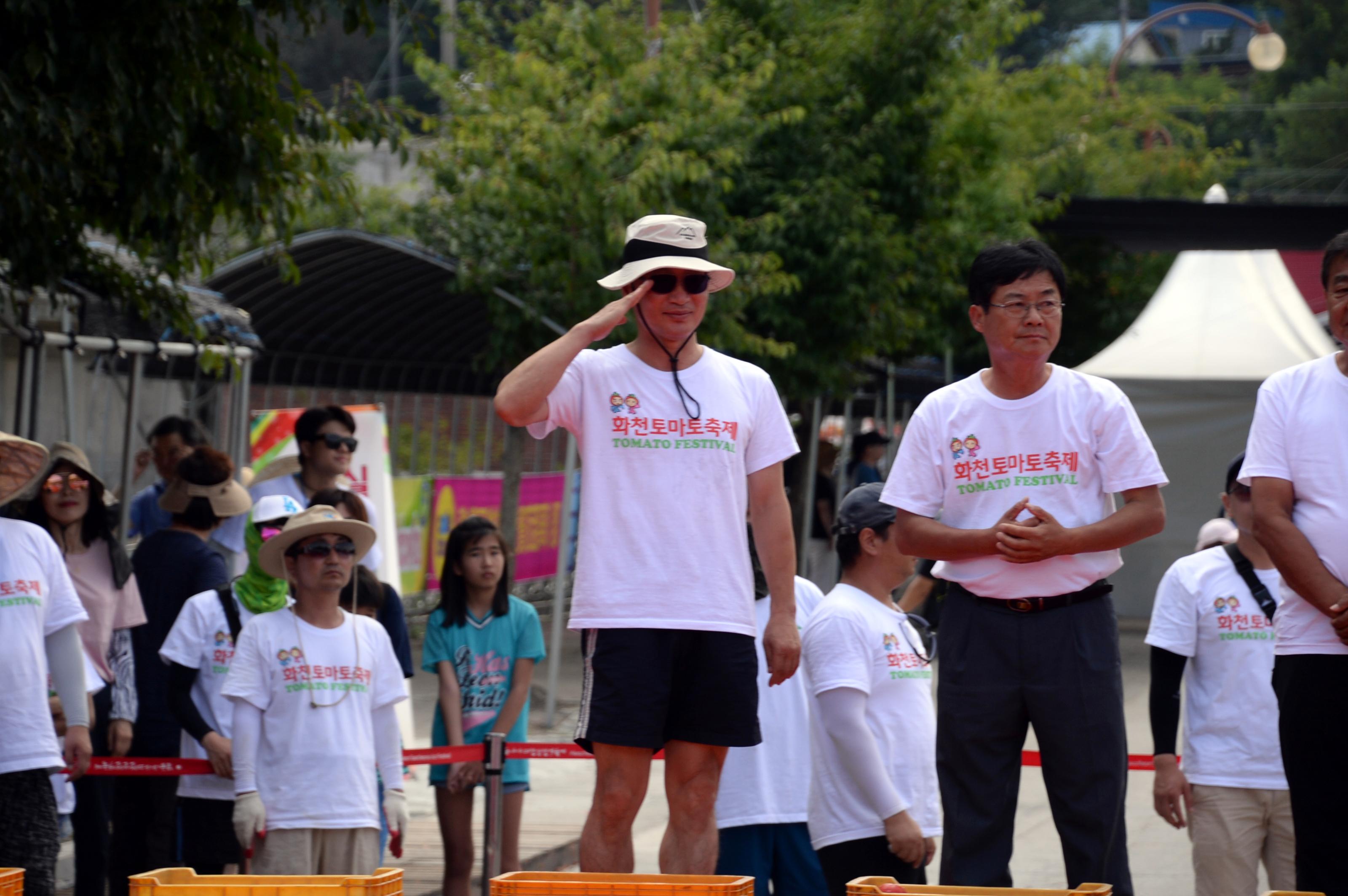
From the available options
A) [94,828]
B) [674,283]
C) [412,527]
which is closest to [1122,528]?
[674,283]

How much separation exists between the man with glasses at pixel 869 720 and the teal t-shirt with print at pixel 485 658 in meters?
2.35

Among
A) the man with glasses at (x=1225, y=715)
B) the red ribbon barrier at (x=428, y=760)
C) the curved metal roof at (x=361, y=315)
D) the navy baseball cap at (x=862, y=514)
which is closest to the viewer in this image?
the navy baseball cap at (x=862, y=514)

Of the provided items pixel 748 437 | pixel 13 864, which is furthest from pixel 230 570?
pixel 748 437

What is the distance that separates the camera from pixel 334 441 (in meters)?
8.04

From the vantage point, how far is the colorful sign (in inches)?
626

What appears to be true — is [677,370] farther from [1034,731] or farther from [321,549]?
[321,549]

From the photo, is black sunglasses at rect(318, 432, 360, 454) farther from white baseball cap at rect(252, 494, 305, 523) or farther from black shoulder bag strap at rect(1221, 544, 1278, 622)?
black shoulder bag strap at rect(1221, 544, 1278, 622)

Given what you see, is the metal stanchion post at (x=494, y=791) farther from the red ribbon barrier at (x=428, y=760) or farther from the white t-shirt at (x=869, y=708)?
the white t-shirt at (x=869, y=708)

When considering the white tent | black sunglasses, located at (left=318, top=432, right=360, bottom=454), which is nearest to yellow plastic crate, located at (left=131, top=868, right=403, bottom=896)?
black sunglasses, located at (left=318, top=432, right=360, bottom=454)

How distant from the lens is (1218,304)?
788 inches

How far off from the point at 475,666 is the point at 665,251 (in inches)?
128

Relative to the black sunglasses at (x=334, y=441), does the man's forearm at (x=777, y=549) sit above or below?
below

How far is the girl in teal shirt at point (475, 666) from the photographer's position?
714cm

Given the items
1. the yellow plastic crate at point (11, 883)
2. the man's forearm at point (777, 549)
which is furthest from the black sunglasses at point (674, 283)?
the yellow plastic crate at point (11, 883)
